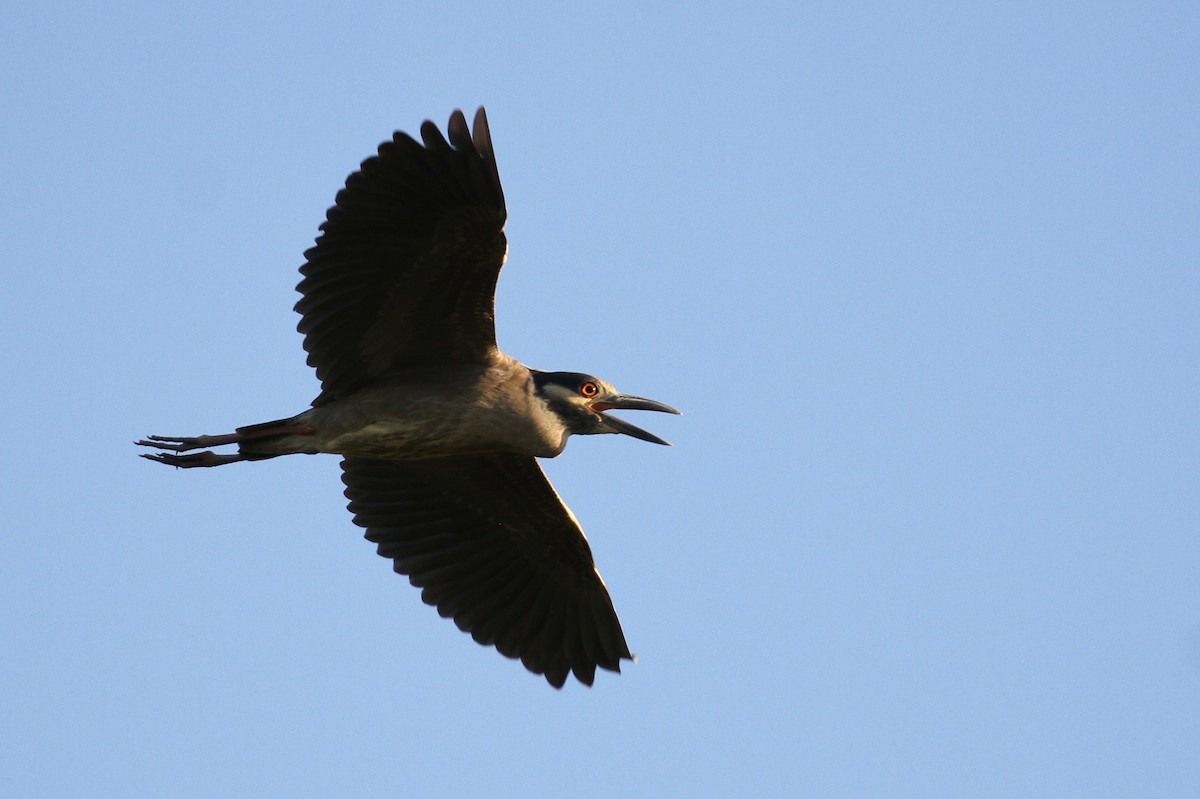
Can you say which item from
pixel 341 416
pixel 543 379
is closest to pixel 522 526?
pixel 543 379

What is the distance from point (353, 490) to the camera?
10.8 meters

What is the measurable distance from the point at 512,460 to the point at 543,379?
0.72 m

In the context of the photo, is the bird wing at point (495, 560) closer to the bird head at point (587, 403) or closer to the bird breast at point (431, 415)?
the bird head at point (587, 403)

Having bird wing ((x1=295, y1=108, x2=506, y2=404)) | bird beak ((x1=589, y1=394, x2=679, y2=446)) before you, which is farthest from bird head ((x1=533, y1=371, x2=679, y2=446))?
bird wing ((x1=295, y1=108, x2=506, y2=404))

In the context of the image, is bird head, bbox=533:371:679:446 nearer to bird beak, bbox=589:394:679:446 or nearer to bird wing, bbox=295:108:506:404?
bird beak, bbox=589:394:679:446

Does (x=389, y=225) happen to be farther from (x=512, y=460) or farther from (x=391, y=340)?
(x=512, y=460)

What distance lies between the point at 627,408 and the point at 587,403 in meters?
0.40

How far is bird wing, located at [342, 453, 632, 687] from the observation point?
10758mm

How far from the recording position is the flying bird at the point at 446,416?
8844mm

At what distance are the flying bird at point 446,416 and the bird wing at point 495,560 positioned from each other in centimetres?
1

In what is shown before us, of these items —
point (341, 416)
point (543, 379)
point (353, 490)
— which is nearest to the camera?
point (341, 416)

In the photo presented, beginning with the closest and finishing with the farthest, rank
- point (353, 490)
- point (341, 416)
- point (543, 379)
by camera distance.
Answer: point (341, 416)
point (543, 379)
point (353, 490)

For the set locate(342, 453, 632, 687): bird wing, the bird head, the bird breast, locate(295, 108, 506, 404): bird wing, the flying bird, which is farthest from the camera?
locate(342, 453, 632, 687): bird wing

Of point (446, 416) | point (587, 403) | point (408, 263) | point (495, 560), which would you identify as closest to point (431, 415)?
point (446, 416)
